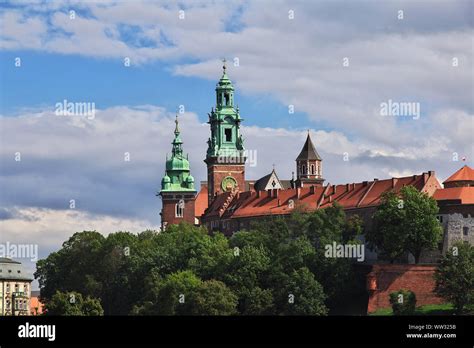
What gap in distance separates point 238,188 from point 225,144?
171 inches

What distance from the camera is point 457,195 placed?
92562 millimetres

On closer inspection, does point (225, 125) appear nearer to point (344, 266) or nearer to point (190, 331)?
point (344, 266)

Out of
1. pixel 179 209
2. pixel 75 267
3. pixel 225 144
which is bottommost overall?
pixel 75 267

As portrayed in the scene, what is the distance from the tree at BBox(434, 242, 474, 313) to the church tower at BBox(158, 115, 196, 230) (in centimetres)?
6191

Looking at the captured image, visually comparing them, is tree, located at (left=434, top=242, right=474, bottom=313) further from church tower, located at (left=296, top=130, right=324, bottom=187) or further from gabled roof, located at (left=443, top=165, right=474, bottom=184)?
church tower, located at (left=296, top=130, right=324, bottom=187)

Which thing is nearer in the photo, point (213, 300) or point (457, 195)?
point (213, 300)

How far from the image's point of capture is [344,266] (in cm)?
8756

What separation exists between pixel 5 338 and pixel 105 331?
197 cm

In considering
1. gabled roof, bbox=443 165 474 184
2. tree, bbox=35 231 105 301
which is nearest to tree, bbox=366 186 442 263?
gabled roof, bbox=443 165 474 184

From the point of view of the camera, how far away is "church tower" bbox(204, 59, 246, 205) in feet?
445
